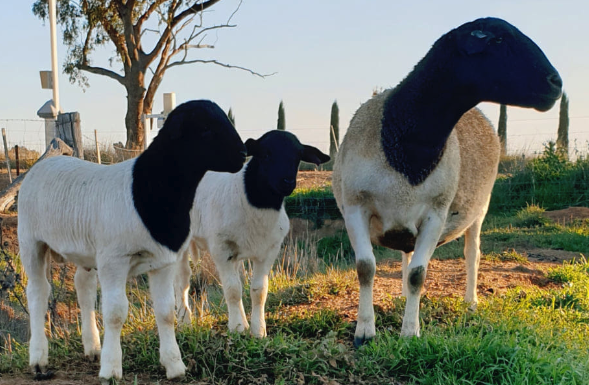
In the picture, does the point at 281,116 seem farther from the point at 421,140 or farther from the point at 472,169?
the point at 421,140

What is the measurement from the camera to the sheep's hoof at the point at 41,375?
4.02m

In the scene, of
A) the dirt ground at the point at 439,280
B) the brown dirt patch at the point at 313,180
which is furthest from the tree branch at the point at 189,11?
the dirt ground at the point at 439,280

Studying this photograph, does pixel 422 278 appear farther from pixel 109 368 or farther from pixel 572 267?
pixel 572 267

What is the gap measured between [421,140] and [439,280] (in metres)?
3.16

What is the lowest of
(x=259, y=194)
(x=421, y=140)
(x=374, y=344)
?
(x=374, y=344)

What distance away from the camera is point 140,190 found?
3.75 m

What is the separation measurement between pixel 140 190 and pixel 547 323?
11.3 feet

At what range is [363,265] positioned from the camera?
4.52m

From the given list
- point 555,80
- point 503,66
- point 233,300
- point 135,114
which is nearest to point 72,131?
point 233,300

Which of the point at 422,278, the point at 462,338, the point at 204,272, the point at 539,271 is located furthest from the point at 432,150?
the point at 204,272

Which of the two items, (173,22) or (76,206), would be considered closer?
(76,206)

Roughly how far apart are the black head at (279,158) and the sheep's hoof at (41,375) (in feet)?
6.31

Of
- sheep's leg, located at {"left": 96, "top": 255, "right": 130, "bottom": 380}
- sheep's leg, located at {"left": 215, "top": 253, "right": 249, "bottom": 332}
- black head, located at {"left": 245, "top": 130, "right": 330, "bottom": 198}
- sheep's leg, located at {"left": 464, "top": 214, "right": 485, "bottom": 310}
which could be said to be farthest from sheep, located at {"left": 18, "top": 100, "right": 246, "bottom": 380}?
sheep's leg, located at {"left": 464, "top": 214, "right": 485, "bottom": 310}

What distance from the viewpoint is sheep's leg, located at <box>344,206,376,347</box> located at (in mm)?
4508
